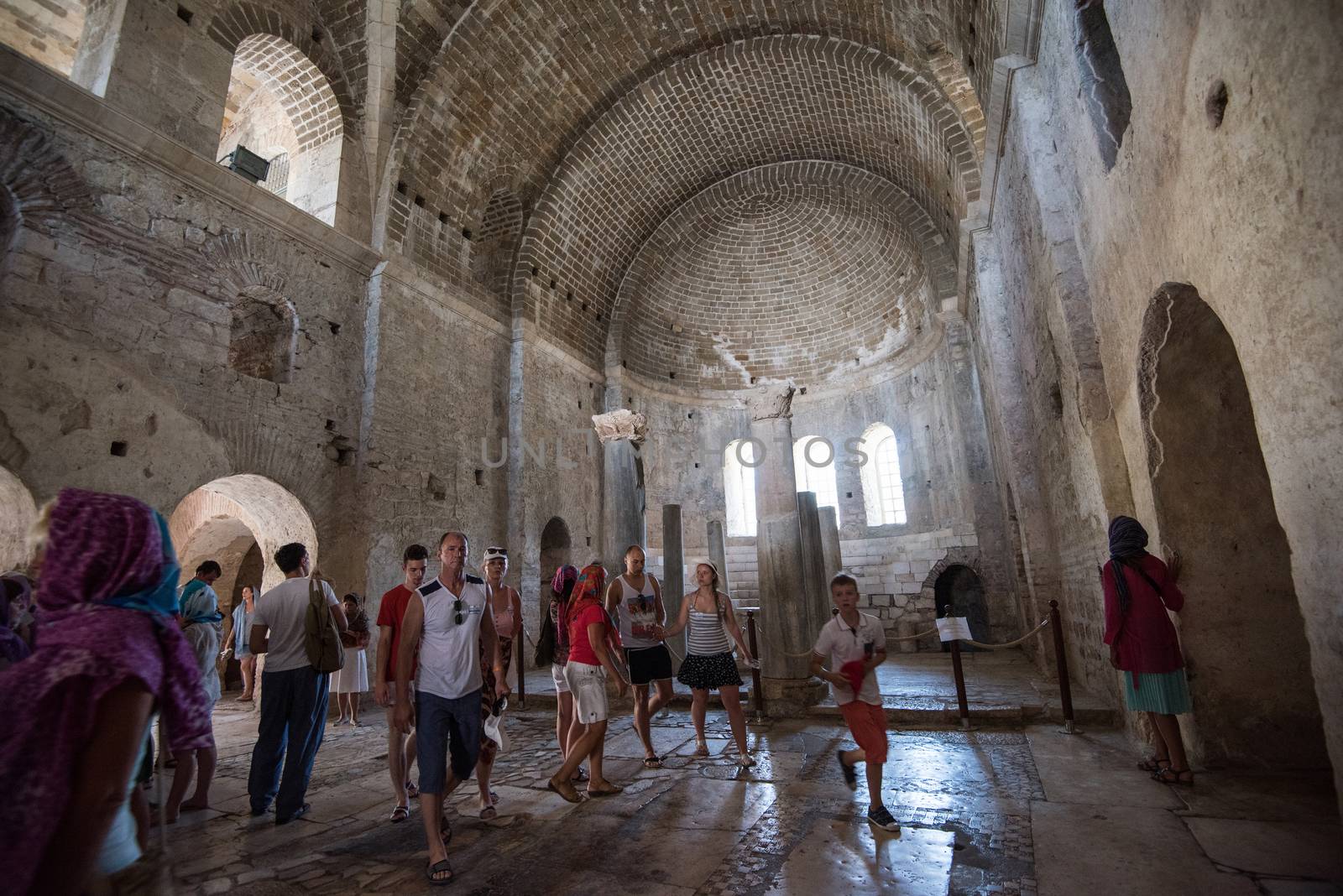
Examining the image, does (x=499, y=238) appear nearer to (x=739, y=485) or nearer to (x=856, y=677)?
(x=739, y=485)

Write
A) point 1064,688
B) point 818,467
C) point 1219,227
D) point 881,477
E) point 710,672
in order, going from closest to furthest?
point 1219,227 → point 710,672 → point 1064,688 → point 881,477 → point 818,467

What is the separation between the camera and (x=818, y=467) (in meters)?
15.8

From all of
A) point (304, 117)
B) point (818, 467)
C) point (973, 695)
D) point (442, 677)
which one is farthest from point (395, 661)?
point (818, 467)

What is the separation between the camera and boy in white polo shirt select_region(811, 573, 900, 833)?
3498 millimetres

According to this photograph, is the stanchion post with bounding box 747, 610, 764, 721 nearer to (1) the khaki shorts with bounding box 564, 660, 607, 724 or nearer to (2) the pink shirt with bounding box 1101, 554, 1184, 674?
(1) the khaki shorts with bounding box 564, 660, 607, 724

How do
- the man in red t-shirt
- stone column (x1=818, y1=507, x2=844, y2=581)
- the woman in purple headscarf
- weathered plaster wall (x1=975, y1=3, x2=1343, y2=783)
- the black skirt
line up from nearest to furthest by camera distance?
1. the woman in purple headscarf
2. weathered plaster wall (x1=975, y1=3, x2=1343, y2=783)
3. the man in red t-shirt
4. the black skirt
5. stone column (x1=818, y1=507, x2=844, y2=581)

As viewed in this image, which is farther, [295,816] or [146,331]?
[146,331]

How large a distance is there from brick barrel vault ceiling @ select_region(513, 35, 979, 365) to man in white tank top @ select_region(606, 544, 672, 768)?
306 inches

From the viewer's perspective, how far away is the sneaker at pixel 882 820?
3.38 metres

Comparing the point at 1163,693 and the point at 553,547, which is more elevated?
the point at 553,547

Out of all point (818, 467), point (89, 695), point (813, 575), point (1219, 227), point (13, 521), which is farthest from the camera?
point (818, 467)

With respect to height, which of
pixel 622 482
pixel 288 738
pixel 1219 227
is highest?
pixel 622 482

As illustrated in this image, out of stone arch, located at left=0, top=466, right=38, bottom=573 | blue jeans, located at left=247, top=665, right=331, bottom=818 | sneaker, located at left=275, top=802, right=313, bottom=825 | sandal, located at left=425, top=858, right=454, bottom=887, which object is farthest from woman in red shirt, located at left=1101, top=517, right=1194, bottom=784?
stone arch, located at left=0, top=466, right=38, bottom=573

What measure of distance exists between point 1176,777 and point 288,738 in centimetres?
536
